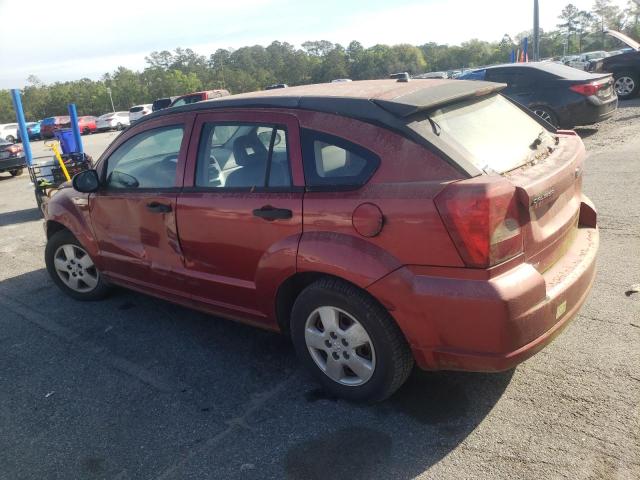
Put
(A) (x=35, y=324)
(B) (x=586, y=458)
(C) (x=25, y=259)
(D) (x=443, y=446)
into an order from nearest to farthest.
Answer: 1. (B) (x=586, y=458)
2. (D) (x=443, y=446)
3. (A) (x=35, y=324)
4. (C) (x=25, y=259)

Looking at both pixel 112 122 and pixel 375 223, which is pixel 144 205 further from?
pixel 112 122

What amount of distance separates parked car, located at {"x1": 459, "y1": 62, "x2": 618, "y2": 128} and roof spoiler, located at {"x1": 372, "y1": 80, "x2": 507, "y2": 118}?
7515mm

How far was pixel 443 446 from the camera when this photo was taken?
2688 mm

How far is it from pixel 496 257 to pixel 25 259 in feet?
19.6

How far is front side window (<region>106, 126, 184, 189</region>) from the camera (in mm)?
3785

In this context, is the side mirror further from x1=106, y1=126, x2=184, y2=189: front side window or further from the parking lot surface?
the parking lot surface

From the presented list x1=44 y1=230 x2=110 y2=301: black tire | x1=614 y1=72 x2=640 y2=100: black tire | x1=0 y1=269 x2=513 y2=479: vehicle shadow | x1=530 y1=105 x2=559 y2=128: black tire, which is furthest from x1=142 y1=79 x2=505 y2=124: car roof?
x1=614 y1=72 x2=640 y2=100: black tire

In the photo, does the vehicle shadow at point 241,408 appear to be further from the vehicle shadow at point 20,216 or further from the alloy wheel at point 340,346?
the vehicle shadow at point 20,216

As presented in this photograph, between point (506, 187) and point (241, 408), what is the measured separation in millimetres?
1904

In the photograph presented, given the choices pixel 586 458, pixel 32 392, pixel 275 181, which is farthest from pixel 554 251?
pixel 32 392

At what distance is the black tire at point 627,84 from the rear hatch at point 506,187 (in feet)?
44.7

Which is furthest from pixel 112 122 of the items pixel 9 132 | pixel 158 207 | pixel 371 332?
→ pixel 371 332

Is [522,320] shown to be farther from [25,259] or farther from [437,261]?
[25,259]

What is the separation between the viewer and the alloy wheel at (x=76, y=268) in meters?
4.86
